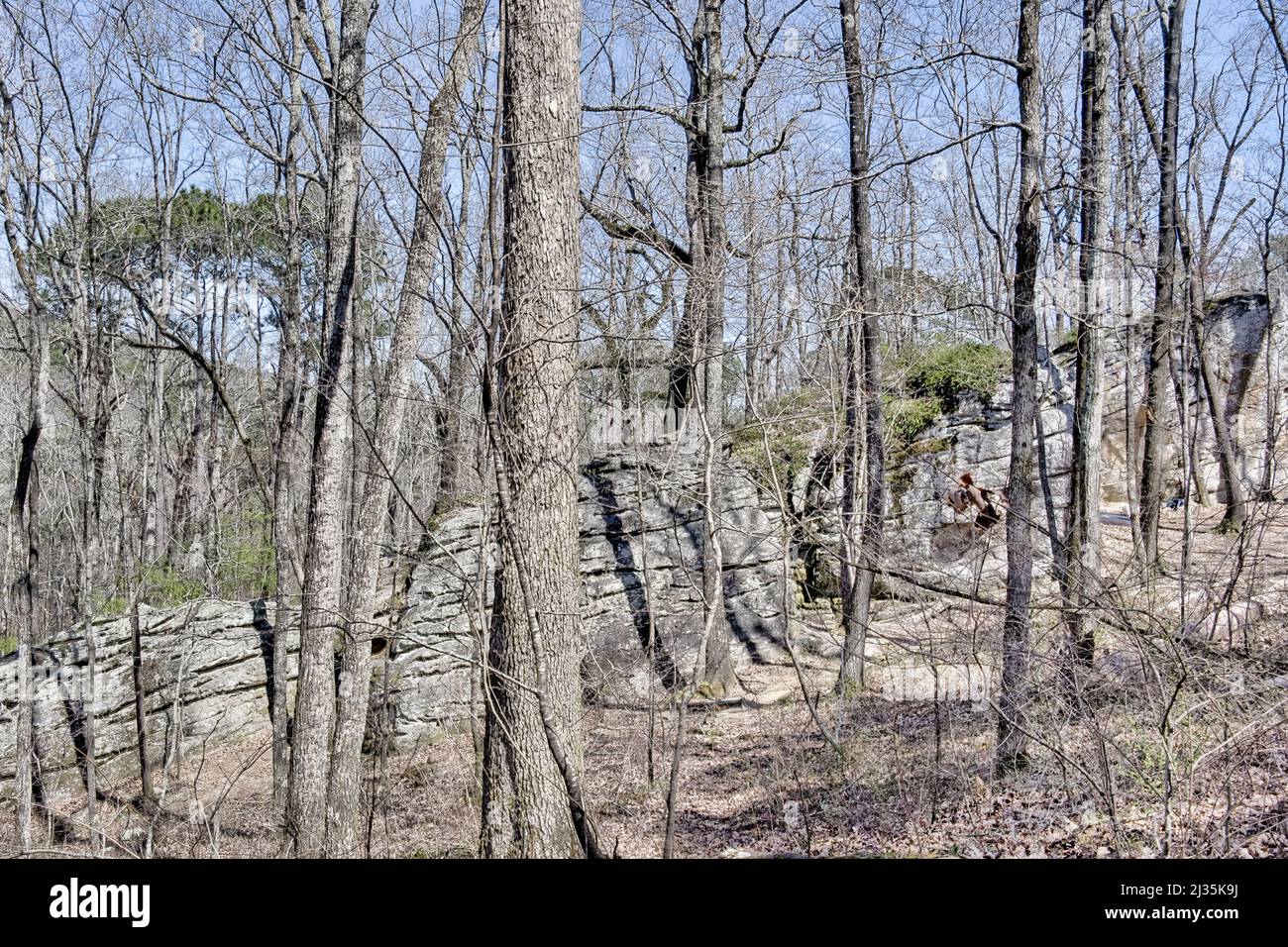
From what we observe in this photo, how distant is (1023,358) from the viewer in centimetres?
625

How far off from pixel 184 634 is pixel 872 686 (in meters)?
8.61

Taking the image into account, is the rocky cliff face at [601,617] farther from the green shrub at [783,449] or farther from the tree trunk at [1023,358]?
the tree trunk at [1023,358]

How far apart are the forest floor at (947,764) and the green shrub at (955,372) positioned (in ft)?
13.9

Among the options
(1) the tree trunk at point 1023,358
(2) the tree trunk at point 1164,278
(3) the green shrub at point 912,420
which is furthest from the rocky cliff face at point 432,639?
(2) the tree trunk at point 1164,278

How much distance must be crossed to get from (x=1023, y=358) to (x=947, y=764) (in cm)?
332

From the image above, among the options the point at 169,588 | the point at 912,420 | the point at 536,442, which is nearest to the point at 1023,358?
the point at 536,442

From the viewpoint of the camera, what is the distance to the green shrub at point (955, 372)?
1322 cm

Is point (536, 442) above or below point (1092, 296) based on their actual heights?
below

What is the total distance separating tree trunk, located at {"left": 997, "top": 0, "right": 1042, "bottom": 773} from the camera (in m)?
5.78

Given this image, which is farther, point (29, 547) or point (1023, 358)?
point (29, 547)

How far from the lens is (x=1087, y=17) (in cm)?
717

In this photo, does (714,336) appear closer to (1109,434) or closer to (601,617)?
(601,617)

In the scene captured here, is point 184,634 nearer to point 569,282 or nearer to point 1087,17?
point 569,282
